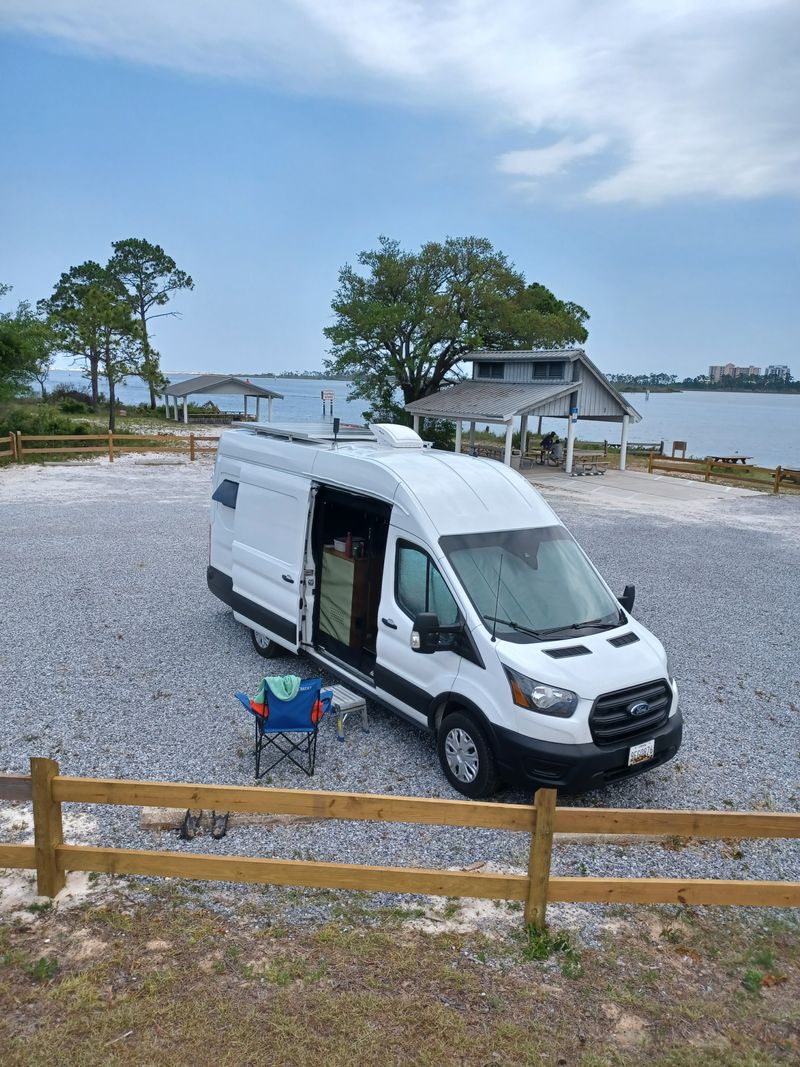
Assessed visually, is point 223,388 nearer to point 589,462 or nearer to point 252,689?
point 589,462

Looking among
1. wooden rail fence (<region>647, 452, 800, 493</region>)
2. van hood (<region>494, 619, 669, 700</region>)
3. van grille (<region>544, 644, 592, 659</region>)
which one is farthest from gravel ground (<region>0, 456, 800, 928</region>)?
wooden rail fence (<region>647, 452, 800, 493</region>)

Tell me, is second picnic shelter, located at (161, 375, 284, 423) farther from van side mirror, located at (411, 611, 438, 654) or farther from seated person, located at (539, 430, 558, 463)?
van side mirror, located at (411, 611, 438, 654)

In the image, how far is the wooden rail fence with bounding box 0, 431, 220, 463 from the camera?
25281 millimetres

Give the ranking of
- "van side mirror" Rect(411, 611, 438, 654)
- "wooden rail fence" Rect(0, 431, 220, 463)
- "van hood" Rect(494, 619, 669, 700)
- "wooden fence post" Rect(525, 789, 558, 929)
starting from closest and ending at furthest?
"wooden fence post" Rect(525, 789, 558, 929) < "van hood" Rect(494, 619, 669, 700) < "van side mirror" Rect(411, 611, 438, 654) < "wooden rail fence" Rect(0, 431, 220, 463)

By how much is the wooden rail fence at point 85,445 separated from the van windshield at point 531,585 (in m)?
22.4

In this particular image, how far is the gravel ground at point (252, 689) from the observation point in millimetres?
5141

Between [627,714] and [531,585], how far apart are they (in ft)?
4.23

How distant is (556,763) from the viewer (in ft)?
17.3

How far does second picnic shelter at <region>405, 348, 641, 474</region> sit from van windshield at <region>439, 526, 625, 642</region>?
20085 mm

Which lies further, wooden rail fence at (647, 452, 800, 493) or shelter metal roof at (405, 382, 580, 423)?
shelter metal roof at (405, 382, 580, 423)

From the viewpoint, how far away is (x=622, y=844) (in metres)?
5.30

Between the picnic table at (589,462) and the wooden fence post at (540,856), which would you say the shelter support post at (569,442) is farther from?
the wooden fence post at (540,856)

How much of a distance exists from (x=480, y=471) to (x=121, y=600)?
239 inches

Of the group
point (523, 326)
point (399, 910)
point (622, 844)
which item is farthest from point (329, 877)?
point (523, 326)
